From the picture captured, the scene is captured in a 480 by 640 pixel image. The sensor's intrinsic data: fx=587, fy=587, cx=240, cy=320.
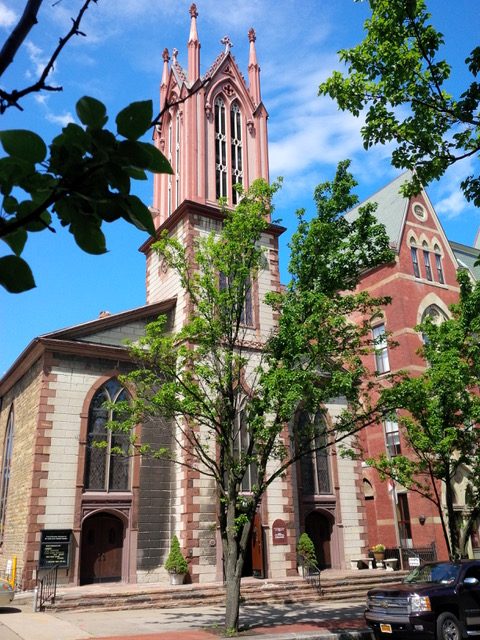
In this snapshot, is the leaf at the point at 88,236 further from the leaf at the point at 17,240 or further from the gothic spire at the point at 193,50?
the gothic spire at the point at 193,50

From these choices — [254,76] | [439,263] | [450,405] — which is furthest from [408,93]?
[439,263]

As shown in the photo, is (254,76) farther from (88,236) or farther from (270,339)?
(88,236)

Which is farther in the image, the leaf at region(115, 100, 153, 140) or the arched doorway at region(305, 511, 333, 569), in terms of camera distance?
the arched doorway at region(305, 511, 333, 569)

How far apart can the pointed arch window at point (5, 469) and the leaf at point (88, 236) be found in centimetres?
2575

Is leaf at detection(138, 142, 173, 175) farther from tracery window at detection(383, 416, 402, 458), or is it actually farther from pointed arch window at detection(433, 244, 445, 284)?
pointed arch window at detection(433, 244, 445, 284)

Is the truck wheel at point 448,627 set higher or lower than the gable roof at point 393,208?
lower

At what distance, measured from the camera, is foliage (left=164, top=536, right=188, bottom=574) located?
20469 millimetres

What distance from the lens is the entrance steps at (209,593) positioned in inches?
682

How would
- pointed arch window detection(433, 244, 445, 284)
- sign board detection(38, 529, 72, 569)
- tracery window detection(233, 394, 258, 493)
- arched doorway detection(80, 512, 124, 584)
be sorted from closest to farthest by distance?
sign board detection(38, 529, 72, 569)
arched doorway detection(80, 512, 124, 584)
tracery window detection(233, 394, 258, 493)
pointed arch window detection(433, 244, 445, 284)

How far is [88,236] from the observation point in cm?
193

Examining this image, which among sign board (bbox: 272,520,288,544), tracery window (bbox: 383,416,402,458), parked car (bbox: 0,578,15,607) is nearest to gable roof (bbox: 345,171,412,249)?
tracery window (bbox: 383,416,402,458)

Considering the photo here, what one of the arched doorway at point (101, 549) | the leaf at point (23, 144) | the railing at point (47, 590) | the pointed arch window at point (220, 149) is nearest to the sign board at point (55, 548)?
the railing at point (47, 590)

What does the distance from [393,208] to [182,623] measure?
98.6 feet

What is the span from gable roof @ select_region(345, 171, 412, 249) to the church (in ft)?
37.2
